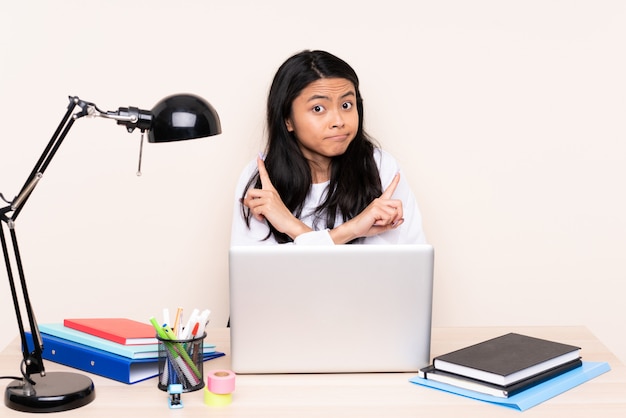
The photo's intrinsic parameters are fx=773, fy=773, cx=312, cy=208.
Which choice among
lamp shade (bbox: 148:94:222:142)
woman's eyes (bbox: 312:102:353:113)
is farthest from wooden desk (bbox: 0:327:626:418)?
woman's eyes (bbox: 312:102:353:113)

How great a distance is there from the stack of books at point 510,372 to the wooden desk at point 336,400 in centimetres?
2

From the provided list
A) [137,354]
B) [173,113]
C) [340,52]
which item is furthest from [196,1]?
[137,354]

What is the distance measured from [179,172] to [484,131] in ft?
3.65

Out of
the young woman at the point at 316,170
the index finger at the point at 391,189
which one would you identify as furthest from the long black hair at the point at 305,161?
the index finger at the point at 391,189

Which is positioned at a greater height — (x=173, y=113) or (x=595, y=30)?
(x=595, y=30)

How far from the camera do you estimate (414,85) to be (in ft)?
9.09

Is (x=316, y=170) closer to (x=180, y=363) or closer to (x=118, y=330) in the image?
(x=118, y=330)

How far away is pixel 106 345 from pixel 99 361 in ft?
0.12

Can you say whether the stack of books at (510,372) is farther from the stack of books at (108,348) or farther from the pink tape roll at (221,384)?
the stack of books at (108,348)

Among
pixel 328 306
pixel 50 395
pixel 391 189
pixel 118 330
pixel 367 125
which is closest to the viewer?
pixel 50 395

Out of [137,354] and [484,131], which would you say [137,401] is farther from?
[484,131]

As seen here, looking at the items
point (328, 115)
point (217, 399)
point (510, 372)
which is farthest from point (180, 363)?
A: point (328, 115)

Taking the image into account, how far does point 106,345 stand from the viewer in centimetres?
159

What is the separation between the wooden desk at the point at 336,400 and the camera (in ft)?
4.46
